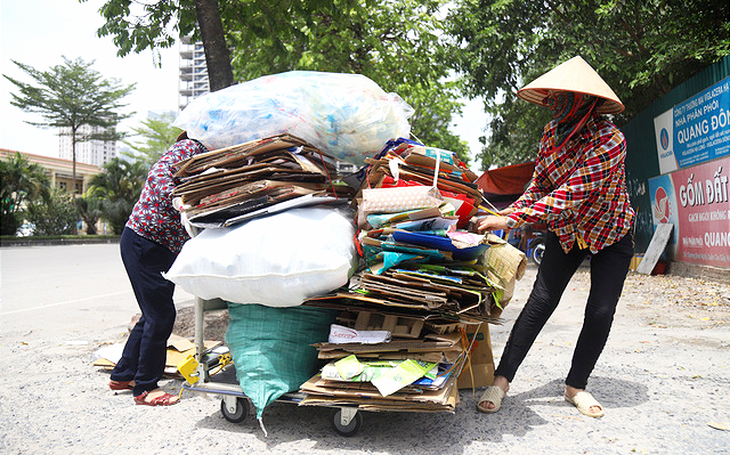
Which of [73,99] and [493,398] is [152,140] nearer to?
[73,99]

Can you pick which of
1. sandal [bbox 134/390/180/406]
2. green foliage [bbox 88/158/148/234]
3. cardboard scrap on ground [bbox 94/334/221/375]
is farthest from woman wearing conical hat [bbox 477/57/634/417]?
green foliage [bbox 88/158/148/234]

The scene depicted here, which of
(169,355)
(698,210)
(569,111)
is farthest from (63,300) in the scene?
(698,210)

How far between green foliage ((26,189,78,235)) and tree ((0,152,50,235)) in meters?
0.69

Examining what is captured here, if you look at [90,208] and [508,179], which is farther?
[90,208]

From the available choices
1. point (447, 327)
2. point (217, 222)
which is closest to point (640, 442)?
point (447, 327)

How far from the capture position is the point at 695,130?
896 cm

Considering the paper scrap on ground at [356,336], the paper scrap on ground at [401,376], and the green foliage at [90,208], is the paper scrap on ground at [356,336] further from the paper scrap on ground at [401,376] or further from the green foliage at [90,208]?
the green foliage at [90,208]

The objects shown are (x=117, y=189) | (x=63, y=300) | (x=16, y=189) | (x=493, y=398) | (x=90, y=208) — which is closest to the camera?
(x=493, y=398)

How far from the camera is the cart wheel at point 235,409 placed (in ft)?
9.06

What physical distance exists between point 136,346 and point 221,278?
3.85 feet

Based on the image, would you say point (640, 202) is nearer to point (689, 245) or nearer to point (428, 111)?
Result: point (689, 245)

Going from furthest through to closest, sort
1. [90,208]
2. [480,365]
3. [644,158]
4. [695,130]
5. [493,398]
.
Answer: [90,208]
[644,158]
[695,130]
[480,365]
[493,398]

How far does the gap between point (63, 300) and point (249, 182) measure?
6.21m

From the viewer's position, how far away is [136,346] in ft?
11.1
